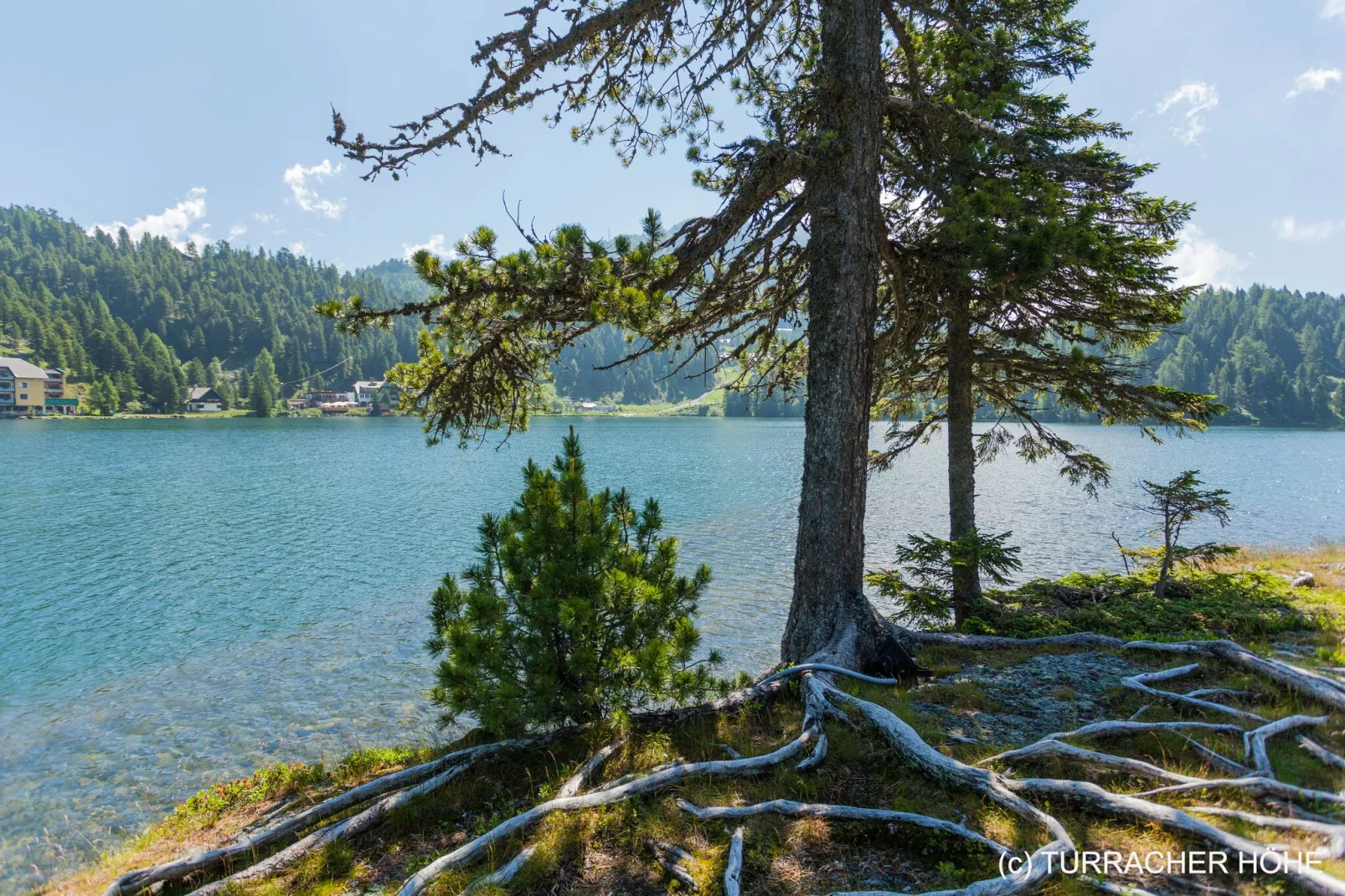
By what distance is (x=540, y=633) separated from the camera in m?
4.71

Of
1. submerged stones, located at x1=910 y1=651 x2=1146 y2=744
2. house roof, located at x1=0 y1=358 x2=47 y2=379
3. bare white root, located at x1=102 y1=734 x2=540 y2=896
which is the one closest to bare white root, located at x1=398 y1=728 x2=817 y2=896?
bare white root, located at x1=102 y1=734 x2=540 y2=896

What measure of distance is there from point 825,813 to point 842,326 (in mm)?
4287

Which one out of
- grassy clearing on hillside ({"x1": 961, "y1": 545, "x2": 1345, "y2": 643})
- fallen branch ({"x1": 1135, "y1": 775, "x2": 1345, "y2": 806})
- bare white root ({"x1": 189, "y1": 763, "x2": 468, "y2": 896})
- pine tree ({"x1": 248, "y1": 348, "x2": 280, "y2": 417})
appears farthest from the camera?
pine tree ({"x1": 248, "y1": 348, "x2": 280, "y2": 417})

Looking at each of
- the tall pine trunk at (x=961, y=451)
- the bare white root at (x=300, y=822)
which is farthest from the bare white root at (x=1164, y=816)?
the tall pine trunk at (x=961, y=451)

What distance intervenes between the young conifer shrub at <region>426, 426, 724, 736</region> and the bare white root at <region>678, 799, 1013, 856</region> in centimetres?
102

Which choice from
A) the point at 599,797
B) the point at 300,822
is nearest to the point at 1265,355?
the point at 599,797

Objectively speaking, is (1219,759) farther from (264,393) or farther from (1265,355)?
(1265,355)

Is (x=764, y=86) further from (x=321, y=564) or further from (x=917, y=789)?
(x=321, y=564)

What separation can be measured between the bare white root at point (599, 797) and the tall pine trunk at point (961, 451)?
6405mm

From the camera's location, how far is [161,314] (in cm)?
15075

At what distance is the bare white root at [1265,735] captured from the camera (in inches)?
137

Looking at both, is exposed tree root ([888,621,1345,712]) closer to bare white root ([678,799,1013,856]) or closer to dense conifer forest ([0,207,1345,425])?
bare white root ([678,799,1013,856])

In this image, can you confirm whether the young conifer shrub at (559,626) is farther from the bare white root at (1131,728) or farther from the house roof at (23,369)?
the house roof at (23,369)

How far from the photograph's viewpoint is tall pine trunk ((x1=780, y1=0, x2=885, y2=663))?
613 centimetres
